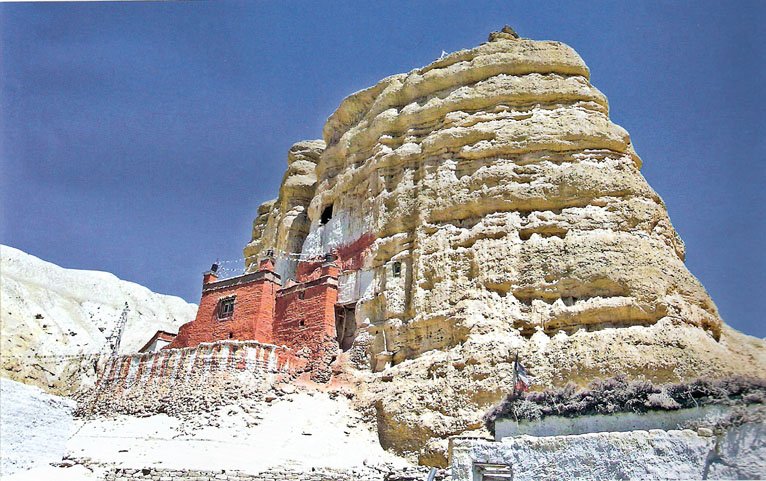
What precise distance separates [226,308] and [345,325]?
5.91 m

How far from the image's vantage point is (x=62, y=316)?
50.4 meters

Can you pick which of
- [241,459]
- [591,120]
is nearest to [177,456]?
[241,459]

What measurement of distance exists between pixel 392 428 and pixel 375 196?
11.8 metres

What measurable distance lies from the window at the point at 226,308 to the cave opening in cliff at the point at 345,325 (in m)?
5.13

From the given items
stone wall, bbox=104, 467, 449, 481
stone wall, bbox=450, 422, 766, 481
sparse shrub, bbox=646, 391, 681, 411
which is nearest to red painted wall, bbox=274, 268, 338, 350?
stone wall, bbox=104, 467, 449, 481

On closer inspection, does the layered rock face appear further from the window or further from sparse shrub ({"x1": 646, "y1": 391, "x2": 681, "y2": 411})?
sparse shrub ({"x1": 646, "y1": 391, "x2": 681, "y2": 411})

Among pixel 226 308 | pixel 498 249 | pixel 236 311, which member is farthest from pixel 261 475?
pixel 226 308

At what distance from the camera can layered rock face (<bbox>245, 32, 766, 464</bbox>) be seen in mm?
21984

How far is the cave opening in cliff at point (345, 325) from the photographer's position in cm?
2955

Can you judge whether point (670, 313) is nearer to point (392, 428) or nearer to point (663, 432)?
point (392, 428)

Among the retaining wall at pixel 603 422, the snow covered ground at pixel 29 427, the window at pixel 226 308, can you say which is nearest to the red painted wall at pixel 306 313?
the window at pixel 226 308

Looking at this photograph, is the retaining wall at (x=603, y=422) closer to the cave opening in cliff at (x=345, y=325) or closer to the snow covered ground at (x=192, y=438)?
the snow covered ground at (x=192, y=438)

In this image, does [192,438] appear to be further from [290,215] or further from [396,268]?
[290,215]

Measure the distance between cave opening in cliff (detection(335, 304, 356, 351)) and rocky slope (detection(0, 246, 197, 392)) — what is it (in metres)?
14.1
